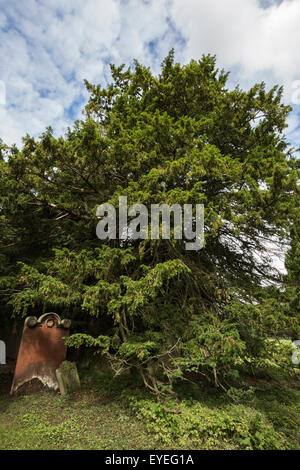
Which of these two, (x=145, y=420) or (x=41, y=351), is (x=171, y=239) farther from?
(x=41, y=351)

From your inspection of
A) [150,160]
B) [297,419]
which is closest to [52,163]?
[150,160]

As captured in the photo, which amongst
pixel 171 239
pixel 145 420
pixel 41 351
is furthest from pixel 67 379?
pixel 171 239

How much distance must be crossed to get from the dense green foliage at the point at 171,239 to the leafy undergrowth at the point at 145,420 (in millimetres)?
530

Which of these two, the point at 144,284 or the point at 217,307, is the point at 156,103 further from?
the point at 217,307

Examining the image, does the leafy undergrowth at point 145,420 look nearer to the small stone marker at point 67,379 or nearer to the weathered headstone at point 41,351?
the small stone marker at point 67,379

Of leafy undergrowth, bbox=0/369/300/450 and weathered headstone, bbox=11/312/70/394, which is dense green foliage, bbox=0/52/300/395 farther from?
weathered headstone, bbox=11/312/70/394

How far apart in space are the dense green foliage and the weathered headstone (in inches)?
30.0

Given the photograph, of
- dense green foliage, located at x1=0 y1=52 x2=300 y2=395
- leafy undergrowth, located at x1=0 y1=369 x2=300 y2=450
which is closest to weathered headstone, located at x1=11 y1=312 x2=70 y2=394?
leafy undergrowth, located at x1=0 y1=369 x2=300 y2=450

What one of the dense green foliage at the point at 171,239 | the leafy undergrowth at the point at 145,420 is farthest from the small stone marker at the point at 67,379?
the dense green foliage at the point at 171,239

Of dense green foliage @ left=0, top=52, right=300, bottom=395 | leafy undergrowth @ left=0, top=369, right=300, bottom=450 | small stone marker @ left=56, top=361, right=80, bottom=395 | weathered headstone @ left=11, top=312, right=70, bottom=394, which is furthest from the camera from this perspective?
weathered headstone @ left=11, top=312, right=70, bottom=394

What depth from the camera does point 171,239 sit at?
4.39m

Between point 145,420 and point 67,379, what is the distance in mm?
2256

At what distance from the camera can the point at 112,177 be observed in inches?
247

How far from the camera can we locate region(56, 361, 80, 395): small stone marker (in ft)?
17.2
